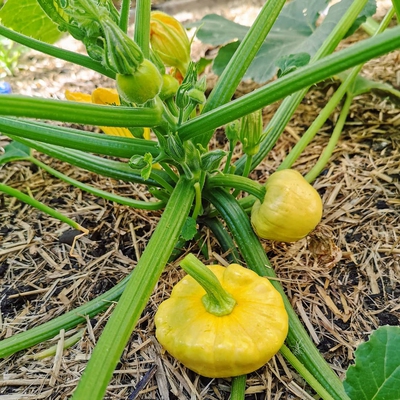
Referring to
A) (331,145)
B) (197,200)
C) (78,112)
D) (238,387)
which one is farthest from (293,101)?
(238,387)

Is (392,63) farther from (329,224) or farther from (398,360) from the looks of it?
(398,360)

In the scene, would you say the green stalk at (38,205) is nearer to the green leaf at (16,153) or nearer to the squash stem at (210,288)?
the green leaf at (16,153)

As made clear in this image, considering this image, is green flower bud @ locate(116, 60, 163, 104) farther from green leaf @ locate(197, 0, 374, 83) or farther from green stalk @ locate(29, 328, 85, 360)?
green leaf @ locate(197, 0, 374, 83)

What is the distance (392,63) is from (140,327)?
5.47 ft

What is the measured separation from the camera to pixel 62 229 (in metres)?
1.69

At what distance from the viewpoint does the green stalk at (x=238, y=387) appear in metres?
1.12

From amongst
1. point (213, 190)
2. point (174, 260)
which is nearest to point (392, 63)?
point (213, 190)

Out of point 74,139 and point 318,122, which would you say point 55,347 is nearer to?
point 74,139

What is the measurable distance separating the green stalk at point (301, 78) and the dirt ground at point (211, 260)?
508 millimetres

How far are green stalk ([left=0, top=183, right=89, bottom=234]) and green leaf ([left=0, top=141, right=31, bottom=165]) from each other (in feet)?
0.37

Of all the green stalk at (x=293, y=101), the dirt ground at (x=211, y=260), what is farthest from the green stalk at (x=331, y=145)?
the green stalk at (x=293, y=101)

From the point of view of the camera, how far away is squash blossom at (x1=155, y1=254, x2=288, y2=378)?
3.51ft

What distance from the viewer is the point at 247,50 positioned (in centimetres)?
127

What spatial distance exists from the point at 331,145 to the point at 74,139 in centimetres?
98
